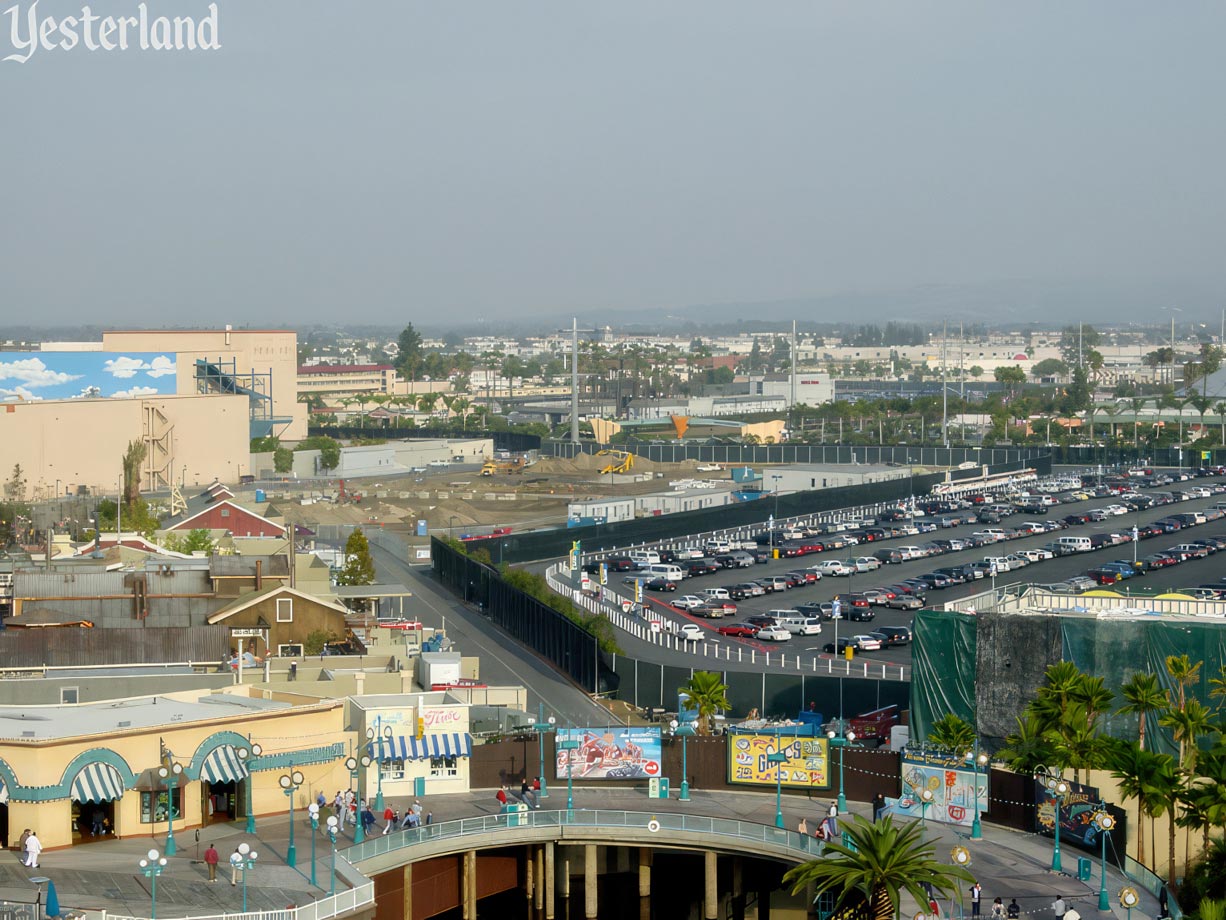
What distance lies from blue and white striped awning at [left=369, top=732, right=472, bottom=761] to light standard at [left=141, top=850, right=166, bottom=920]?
533 centimetres

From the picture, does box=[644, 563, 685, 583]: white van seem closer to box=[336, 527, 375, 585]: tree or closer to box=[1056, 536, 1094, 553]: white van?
box=[336, 527, 375, 585]: tree

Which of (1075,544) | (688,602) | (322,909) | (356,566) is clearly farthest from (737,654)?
(1075,544)

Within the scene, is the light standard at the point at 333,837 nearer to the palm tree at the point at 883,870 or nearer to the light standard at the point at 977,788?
the palm tree at the point at 883,870

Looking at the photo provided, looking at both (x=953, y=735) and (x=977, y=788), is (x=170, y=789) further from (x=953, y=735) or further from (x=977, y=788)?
(x=953, y=735)

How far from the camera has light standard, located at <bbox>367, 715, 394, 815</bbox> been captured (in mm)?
27844

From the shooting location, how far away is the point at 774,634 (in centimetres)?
4775

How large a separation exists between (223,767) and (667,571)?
108 feet


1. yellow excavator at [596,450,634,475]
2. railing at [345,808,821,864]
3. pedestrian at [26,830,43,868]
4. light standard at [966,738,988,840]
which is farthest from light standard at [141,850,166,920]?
yellow excavator at [596,450,634,475]

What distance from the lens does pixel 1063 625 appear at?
31.5 metres

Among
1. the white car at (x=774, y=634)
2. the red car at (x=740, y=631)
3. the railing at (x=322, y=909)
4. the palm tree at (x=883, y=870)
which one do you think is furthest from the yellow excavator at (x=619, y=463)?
the palm tree at (x=883, y=870)

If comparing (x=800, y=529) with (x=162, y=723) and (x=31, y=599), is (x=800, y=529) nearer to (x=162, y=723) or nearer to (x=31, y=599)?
(x=31, y=599)

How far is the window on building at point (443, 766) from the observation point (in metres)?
29.2

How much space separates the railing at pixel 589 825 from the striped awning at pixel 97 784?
3696mm

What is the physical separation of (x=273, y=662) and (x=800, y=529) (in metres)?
39.0
